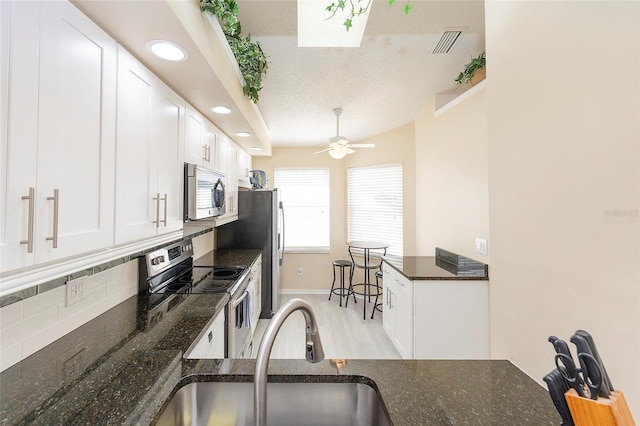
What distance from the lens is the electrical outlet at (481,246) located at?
2.43 metres

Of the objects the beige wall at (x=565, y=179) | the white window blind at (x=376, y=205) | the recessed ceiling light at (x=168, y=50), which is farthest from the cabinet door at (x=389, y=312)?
the recessed ceiling light at (x=168, y=50)

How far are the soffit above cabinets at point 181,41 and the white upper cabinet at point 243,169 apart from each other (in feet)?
4.44

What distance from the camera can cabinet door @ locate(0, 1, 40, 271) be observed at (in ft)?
2.22

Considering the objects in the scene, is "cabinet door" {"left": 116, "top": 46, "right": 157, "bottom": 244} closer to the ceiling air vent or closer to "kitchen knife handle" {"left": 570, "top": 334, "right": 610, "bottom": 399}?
"kitchen knife handle" {"left": 570, "top": 334, "right": 610, "bottom": 399}

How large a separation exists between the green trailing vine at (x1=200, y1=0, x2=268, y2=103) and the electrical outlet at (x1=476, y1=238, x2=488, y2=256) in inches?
94.7

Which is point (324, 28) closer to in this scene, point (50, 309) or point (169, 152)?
point (169, 152)

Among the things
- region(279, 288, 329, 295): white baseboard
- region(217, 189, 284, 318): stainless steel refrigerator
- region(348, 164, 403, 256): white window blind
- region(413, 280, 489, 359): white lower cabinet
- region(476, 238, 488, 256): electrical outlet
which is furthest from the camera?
region(279, 288, 329, 295): white baseboard

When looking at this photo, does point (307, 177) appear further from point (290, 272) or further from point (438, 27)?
point (438, 27)

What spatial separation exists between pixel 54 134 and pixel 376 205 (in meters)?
4.08

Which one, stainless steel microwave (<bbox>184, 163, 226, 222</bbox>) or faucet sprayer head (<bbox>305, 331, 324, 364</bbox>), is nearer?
faucet sprayer head (<bbox>305, 331, 324, 364</bbox>)

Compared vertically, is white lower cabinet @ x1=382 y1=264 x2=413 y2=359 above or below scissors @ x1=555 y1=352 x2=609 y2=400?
below

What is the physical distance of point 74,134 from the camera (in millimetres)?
900

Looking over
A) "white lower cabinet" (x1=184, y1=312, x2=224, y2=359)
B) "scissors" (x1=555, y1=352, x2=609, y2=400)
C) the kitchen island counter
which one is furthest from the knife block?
"white lower cabinet" (x1=184, y1=312, x2=224, y2=359)

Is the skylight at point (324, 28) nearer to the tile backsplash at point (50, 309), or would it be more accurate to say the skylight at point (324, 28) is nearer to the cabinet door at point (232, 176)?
the cabinet door at point (232, 176)
